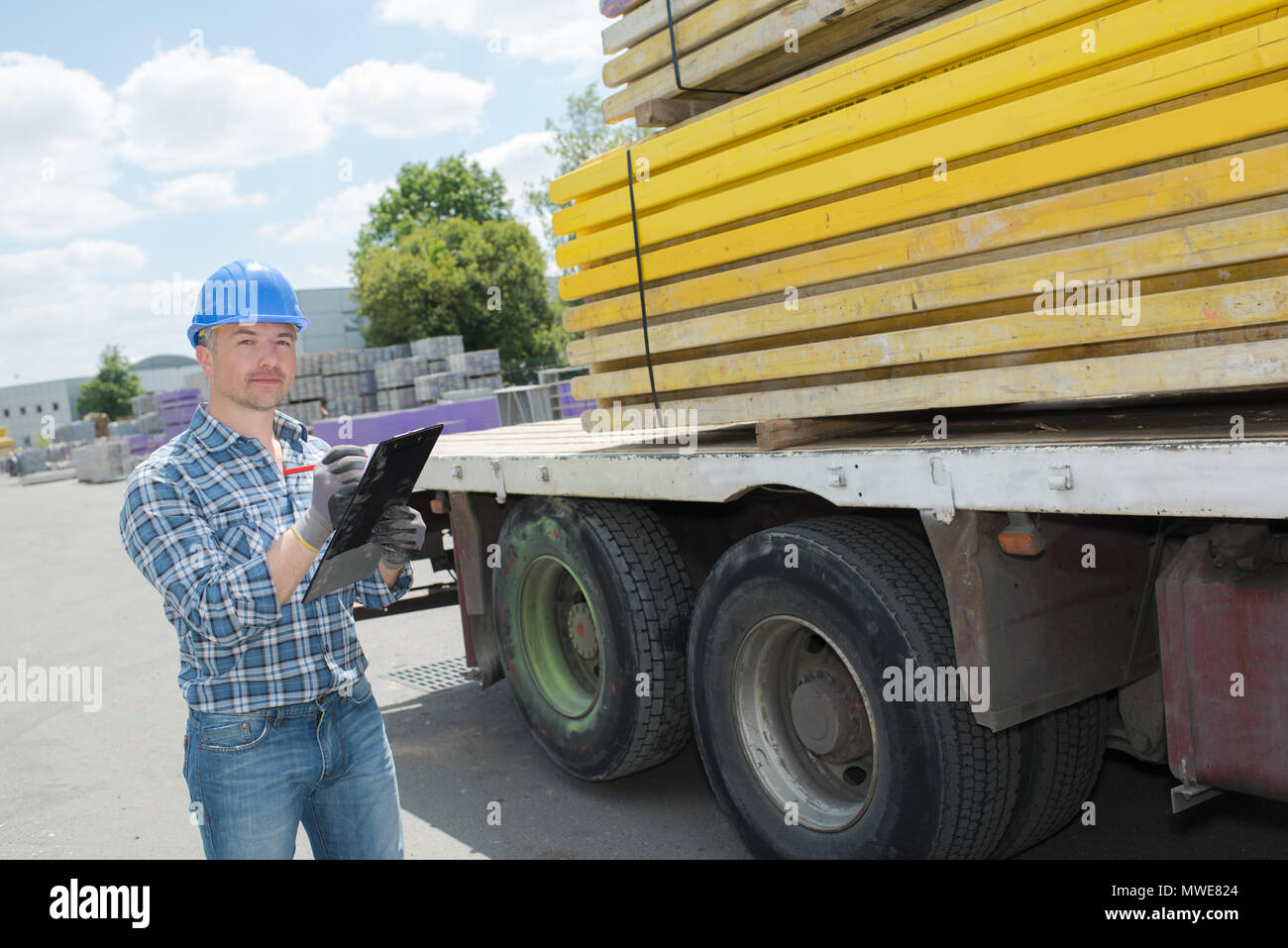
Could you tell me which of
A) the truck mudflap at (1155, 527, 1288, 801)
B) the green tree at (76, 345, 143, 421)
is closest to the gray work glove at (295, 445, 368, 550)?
the truck mudflap at (1155, 527, 1288, 801)

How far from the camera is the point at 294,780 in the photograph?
252 cm

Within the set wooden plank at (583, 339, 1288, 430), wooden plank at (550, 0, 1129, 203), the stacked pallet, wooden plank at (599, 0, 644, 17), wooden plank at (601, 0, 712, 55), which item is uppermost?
wooden plank at (599, 0, 644, 17)

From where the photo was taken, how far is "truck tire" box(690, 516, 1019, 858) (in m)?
3.21

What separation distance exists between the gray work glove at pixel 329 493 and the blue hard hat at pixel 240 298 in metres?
0.42

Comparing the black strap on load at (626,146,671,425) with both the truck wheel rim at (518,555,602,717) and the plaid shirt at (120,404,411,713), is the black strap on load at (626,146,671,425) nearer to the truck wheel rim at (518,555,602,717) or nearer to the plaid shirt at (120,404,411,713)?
the truck wheel rim at (518,555,602,717)

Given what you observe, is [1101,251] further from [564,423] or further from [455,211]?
[455,211]

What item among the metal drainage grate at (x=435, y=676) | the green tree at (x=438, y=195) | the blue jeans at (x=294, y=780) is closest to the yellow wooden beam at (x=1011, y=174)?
the blue jeans at (x=294, y=780)

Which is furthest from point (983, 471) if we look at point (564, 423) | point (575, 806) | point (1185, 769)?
point (564, 423)

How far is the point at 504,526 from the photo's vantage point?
5.21 meters

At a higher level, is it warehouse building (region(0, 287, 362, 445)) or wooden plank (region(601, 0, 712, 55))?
warehouse building (region(0, 287, 362, 445))

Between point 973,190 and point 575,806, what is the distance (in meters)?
3.01

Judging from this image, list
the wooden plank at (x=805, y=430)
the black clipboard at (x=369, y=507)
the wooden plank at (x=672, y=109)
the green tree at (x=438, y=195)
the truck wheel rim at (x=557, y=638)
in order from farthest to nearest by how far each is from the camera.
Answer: the green tree at (x=438, y=195) < the truck wheel rim at (x=557, y=638) < the wooden plank at (x=672, y=109) < the wooden plank at (x=805, y=430) < the black clipboard at (x=369, y=507)

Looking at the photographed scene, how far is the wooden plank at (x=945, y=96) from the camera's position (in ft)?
8.69

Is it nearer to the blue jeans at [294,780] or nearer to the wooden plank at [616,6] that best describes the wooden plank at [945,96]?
the wooden plank at [616,6]
